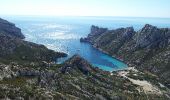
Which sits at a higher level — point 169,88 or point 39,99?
point 39,99

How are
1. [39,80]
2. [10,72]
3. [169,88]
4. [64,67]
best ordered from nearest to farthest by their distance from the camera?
1. [10,72]
2. [39,80]
3. [64,67]
4. [169,88]

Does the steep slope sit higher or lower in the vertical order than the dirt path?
higher

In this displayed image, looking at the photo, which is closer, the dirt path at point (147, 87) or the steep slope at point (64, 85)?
the steep slope at point (64, 85)

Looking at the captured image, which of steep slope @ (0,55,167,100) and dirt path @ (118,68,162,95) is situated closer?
steep slope @ (0,55,167,100)

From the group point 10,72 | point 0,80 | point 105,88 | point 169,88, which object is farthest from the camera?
point 169,88

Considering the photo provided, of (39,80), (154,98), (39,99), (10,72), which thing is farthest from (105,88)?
(39,99)

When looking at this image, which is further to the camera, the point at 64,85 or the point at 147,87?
the point at 147,87

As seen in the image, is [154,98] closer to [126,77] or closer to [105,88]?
[105,88]

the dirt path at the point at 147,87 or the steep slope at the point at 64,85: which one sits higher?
the steep slope at the point at 64,85

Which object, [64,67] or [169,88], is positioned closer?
[64,67]

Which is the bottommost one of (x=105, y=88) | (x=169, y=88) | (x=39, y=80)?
(x=169, y=88)

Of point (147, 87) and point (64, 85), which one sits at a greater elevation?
point (64, 85)
